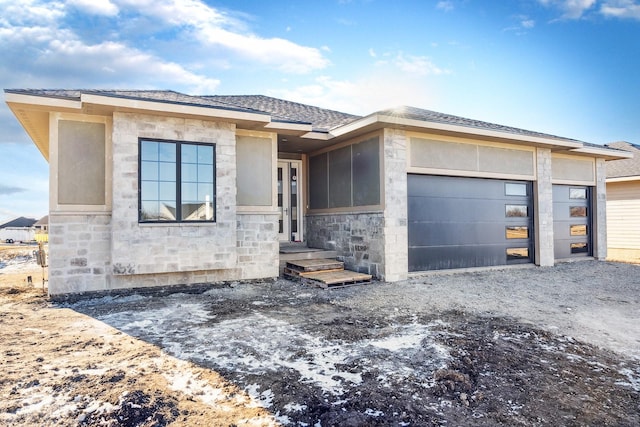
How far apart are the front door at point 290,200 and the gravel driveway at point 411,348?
3278mm

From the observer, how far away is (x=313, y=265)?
26.2ft

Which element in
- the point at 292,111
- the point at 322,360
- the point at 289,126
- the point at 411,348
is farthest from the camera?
the point at 292,111

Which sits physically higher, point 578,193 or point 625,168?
point 625,168

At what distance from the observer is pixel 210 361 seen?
130 inches

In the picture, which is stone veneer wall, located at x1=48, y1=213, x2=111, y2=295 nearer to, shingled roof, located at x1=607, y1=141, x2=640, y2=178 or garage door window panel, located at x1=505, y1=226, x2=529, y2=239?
garage door window panel, located at x1=505, y1=226, x2=529, y2=239

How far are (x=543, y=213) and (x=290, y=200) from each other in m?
7.38

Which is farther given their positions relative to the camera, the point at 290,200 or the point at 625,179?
the point at 625,179

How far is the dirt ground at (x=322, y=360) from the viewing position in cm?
238

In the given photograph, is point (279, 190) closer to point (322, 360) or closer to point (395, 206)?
point (395, 206)

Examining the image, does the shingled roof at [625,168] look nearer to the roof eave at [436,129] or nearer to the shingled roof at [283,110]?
the shingled roof at [283,110]

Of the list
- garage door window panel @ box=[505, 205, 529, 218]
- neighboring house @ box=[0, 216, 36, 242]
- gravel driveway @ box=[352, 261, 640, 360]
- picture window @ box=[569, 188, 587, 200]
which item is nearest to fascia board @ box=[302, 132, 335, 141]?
gravel driveway @ box=[352, 261, 640, 360]

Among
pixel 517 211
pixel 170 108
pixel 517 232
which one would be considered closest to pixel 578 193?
pixel 517 211

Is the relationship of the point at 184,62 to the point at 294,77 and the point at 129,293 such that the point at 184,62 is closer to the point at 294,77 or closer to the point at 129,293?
the point at 294,77

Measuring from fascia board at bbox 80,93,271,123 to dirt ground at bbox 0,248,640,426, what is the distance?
11.1 feet
